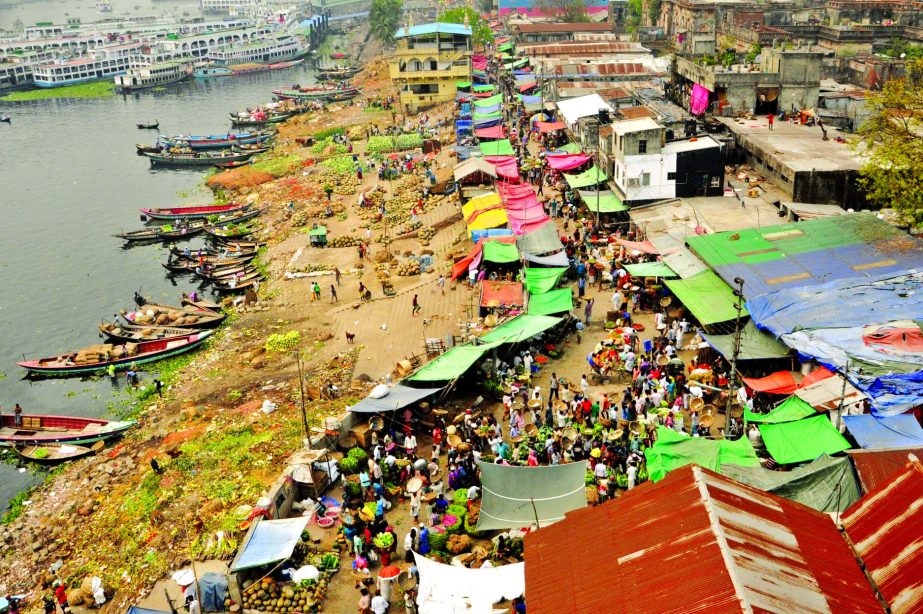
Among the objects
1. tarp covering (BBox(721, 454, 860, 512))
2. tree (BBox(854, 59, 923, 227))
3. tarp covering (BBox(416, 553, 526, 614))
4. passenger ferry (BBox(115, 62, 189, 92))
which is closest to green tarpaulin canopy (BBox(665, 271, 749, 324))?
tree (BBox(854, 59, 923, 227))

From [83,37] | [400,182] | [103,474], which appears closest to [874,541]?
[103,474]

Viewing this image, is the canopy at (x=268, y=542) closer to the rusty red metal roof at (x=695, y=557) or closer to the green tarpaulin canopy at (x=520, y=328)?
the rusty red metal roof at (x=695, y=557)

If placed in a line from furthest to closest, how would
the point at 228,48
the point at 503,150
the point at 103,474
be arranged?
the point at 228,48
the point at 503,150
the point at 103,474

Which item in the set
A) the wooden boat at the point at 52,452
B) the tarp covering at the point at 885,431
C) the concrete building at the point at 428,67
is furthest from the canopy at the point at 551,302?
the concrete building at the point at 428,67

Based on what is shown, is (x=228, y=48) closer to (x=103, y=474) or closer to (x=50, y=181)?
(x=50, y=181)

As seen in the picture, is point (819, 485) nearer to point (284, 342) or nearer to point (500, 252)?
point (500, 252)

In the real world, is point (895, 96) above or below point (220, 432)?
above
